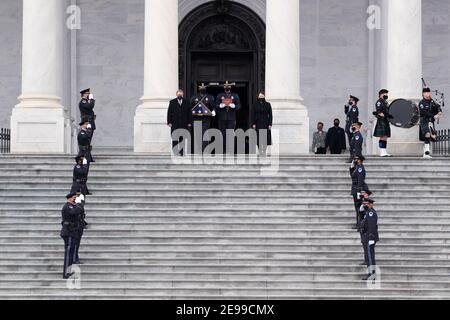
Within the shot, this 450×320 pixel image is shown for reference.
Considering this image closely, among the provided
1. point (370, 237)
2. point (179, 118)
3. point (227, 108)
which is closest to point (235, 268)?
point (370, 237)

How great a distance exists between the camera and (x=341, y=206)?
44719 mm

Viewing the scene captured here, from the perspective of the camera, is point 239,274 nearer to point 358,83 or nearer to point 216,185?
point 216,185

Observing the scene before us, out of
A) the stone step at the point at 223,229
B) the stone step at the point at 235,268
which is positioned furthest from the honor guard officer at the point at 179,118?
the stone step at the point at 235,268

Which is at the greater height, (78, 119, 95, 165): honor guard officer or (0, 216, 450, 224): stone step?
(78, 119, 95, 165): honor guard officer

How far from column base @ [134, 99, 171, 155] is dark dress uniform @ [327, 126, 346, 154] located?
7.71m

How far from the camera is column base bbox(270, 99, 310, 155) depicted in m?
51.3

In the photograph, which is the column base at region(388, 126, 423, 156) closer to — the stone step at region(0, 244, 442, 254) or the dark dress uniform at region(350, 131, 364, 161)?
the dark dress uniform at region(350, 131, 364, 161)

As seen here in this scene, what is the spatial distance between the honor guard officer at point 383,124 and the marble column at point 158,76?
7.19 m

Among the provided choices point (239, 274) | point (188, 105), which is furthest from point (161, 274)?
point (188, 105)

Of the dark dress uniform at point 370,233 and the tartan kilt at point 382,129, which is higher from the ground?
the tartan kilt at point 382,129

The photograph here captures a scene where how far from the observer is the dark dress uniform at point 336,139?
56531 mm

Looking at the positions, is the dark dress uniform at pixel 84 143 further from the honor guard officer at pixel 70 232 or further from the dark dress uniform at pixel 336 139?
the dark dress uniform at pixel 336 139

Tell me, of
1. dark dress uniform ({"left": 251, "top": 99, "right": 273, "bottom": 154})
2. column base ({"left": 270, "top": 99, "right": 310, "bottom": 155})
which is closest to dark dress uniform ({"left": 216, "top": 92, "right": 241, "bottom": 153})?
dark dress uniform ({"left": 251, "top": 99, "right": 273, "bottom": 154})

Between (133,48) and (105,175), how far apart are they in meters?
15.1
